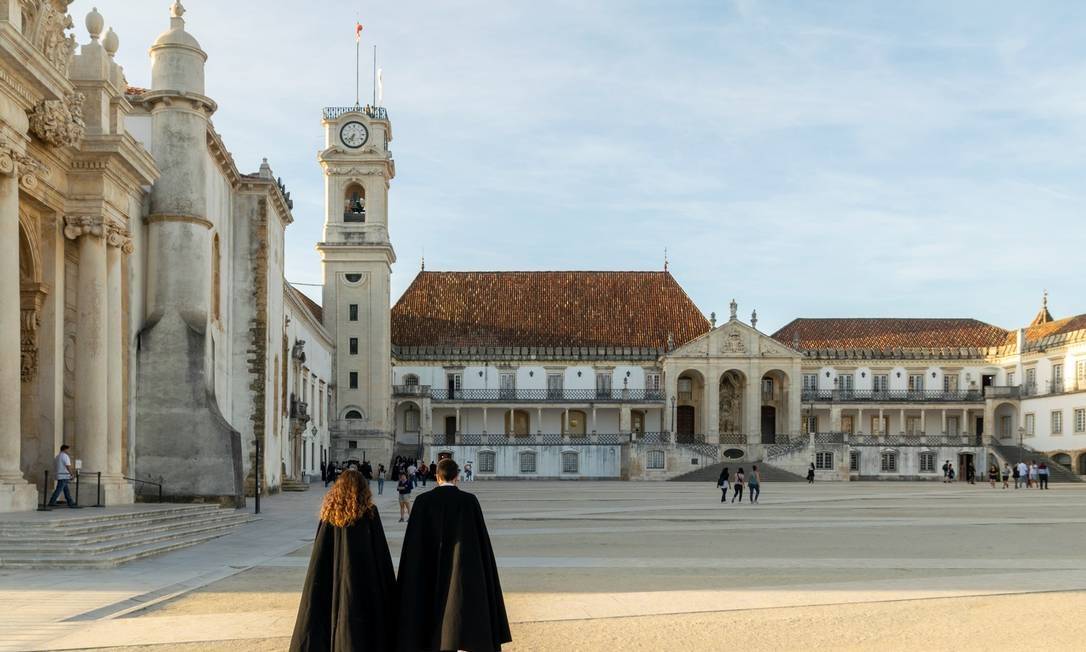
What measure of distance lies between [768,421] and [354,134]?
32.2m

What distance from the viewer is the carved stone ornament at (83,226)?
24062 mm

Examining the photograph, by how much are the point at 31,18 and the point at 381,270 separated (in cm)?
4474

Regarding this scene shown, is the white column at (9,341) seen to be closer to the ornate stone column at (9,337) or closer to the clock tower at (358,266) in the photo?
the ornate stone column at (9,337)

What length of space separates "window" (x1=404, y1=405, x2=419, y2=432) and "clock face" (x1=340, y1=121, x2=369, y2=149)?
59.8ft

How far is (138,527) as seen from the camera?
20.4 metres

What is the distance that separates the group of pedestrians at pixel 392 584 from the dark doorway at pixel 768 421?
236ft

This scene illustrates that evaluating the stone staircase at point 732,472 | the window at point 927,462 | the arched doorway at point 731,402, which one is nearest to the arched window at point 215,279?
the stone staircase at point 732,472

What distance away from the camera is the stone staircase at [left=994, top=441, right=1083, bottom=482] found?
6631cm

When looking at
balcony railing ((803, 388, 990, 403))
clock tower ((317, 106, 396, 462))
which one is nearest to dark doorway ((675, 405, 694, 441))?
balcony railing ((803, 388, 990, 403))

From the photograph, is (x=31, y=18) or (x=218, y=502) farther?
(x=218, y=502)

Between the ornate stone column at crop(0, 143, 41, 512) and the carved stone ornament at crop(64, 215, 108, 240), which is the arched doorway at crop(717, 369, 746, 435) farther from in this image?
the ornate stone column at crop(0, 143, 41, 512)

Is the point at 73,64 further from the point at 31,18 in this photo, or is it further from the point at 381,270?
the point at 381,270

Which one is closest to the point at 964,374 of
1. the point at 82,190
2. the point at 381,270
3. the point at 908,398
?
the point at 908,398

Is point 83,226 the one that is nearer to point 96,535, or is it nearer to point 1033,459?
point 96,535
